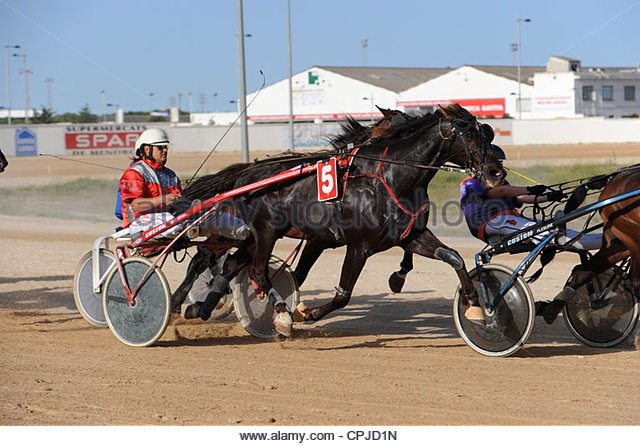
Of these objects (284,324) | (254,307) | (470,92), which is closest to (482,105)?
(470,92)

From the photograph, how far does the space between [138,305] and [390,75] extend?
58.5 m

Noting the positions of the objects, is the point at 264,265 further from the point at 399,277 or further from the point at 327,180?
the point at 399,277

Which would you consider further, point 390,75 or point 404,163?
point 390,75

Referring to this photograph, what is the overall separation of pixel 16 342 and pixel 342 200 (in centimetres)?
286

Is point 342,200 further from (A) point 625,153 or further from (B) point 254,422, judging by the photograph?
(A) point 625,153

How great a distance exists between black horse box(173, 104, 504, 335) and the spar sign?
1273 inches

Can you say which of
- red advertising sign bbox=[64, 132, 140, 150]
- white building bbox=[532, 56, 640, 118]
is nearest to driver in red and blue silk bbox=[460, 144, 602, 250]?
red advertising sign bbox=[64, 132, 140, 150]

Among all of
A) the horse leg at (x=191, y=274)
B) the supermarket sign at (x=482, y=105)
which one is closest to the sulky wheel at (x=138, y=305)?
the horse leg at (x=191, y=274)

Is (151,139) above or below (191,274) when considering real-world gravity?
above

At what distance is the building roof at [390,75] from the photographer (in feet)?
196

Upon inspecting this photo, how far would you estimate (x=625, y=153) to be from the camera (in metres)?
32.3

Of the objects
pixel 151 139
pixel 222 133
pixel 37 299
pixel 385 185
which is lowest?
pixel 37 299

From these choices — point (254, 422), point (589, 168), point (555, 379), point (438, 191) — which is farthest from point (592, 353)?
point (589, 168)

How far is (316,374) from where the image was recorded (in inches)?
221
